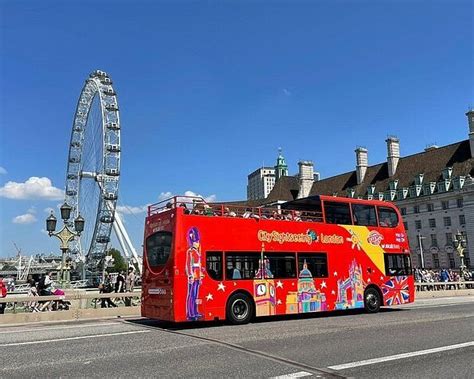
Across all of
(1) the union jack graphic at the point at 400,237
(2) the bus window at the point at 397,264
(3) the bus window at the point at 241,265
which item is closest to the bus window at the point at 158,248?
(3) the bus window at the point at 241,265

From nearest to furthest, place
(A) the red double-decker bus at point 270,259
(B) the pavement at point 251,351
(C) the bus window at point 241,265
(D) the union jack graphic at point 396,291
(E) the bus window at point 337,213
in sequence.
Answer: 1. (B) the pavement at point 251,351
2. (A) the red double-decker bus at point 270,259
3. (C) the bus window at point 241,265
4. (E) the bus window at point 337,213
5. (D) the union jack graphic at point 396,291

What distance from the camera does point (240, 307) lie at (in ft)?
51.1

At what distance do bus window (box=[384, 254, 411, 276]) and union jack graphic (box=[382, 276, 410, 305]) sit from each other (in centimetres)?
25

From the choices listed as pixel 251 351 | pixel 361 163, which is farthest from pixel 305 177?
pixel 251 351

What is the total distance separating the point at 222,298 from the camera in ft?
49.7

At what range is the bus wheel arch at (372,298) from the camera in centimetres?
1888

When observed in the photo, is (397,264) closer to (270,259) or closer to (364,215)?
(364,215)

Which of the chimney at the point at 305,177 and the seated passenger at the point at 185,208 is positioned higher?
the chimney at the point at 305,177

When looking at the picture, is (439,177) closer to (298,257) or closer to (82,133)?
(82,133)

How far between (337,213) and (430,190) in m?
78.4

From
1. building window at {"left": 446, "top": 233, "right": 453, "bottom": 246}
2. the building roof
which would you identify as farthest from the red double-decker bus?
the building roof

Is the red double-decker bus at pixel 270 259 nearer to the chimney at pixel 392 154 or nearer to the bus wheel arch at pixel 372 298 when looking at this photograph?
the bus wheel arch at pixel 372 298

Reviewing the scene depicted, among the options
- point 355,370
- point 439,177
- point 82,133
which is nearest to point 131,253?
point 82,133

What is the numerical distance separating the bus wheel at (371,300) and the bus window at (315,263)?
8.05 ft
